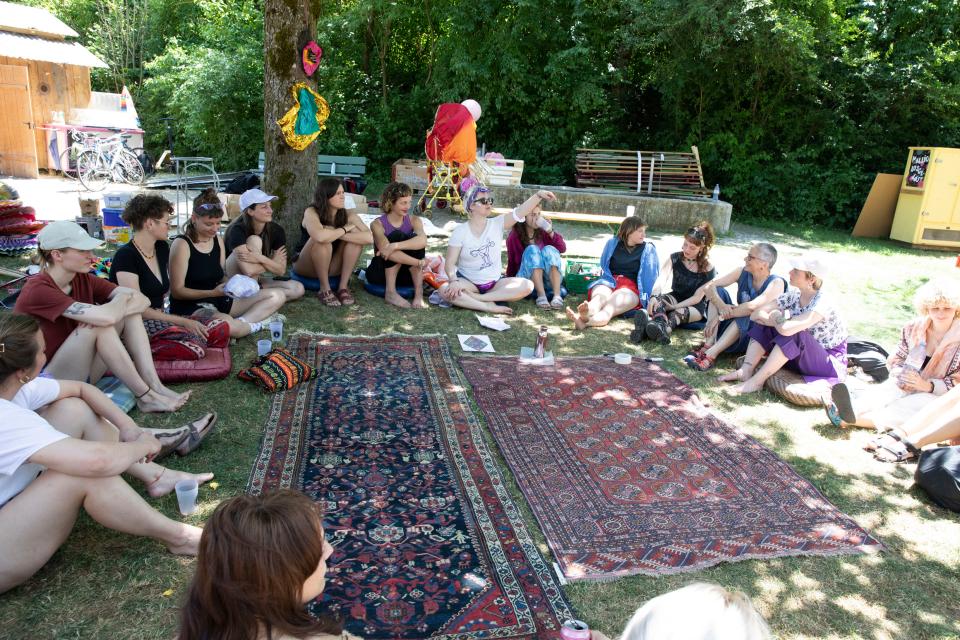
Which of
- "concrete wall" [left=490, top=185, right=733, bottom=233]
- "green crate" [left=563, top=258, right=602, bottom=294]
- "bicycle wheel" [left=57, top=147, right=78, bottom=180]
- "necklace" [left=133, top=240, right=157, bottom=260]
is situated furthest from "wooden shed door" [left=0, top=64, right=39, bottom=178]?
"green crate" [left=563, top=258, right=602, bottom=294]

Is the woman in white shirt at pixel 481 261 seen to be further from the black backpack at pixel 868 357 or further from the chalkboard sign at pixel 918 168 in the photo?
the chalkboard sign at pixel 918 168

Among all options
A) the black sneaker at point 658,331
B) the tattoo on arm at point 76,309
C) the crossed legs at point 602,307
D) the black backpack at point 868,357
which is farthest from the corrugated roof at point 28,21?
the black backpack at point 868,357

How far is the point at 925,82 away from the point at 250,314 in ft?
44.3

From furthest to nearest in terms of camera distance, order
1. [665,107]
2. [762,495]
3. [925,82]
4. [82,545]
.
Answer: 1. [665,107]
2. [925,82]
3. [762,495]
4. [82,545]

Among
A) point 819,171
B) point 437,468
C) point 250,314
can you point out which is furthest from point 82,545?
point 819,171

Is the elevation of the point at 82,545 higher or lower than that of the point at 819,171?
lower

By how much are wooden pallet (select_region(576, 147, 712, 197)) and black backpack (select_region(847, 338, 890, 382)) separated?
29.8 ft

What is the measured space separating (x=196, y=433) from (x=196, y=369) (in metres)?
1.03

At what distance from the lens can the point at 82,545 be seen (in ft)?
10.1

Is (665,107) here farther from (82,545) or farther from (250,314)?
(82,545)

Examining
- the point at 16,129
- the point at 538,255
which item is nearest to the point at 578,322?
the point at 538,255

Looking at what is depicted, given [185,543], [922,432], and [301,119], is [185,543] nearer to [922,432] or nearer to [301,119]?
[922,432]

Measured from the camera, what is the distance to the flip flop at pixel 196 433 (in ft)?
12.6

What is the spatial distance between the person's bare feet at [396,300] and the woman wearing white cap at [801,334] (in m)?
3.23
